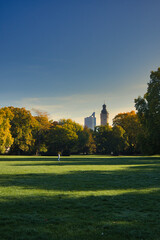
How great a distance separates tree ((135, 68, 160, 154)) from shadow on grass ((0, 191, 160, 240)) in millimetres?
31586

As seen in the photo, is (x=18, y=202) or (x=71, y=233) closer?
(x=71, y=233)

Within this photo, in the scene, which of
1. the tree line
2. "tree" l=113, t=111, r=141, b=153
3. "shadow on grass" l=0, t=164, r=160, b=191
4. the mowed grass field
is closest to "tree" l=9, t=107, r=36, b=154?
the tree line

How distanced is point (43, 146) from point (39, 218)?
227 ft

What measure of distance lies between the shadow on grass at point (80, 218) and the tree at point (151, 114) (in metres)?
31.6

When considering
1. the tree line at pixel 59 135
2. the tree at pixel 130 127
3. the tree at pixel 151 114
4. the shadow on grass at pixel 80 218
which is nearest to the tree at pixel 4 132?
the tree line at pixel 59 135

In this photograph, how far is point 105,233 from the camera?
462 centimetres

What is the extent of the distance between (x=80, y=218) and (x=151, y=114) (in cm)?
3557

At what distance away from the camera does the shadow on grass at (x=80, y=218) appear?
15.0 ft

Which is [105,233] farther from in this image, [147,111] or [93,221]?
[147,111]

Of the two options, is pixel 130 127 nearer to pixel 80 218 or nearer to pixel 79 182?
pixel 79 182

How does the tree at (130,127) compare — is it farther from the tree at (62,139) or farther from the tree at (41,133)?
the tree at (41,133)

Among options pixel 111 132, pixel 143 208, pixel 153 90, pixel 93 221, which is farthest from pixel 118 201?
pixel 111 132

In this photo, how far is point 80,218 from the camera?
18.4 feet

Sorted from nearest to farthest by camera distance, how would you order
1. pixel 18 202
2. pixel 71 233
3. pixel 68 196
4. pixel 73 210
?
pixel 71 233
pixel 73 210
pixel 18 202
pixel 68 196
